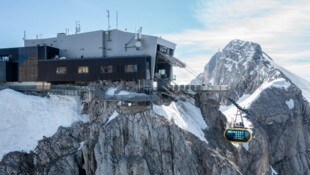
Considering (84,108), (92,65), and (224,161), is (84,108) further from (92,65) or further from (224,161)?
(224,161)

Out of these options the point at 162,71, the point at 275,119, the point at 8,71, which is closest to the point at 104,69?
the point at 162,71

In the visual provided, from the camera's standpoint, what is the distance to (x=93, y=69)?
57250 millimetres

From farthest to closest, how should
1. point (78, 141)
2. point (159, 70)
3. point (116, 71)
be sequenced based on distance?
point (159, 70) < point (116, 71) < point (78, 141)

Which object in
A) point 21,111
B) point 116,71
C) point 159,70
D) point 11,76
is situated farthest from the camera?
point 11,76

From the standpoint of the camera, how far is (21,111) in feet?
170

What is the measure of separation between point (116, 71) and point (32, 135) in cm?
1719

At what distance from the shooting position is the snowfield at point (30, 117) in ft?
157

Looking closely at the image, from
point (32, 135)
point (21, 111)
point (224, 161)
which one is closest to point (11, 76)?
point (21, 111)

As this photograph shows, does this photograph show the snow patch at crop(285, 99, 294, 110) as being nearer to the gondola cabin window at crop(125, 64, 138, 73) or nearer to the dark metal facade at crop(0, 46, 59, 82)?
the gondola cabin window at crop(125, 64, 138, 73)

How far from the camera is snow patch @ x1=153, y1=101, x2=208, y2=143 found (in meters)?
46.8

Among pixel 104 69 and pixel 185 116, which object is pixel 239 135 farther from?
pixel 104 69

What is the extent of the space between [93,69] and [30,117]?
1352 centimetres

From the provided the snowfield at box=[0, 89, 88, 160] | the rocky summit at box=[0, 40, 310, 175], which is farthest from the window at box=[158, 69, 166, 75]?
the snowfield at box=[0, 89, 88, 160]

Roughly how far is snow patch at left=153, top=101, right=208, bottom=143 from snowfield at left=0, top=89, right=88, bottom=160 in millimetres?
13216
